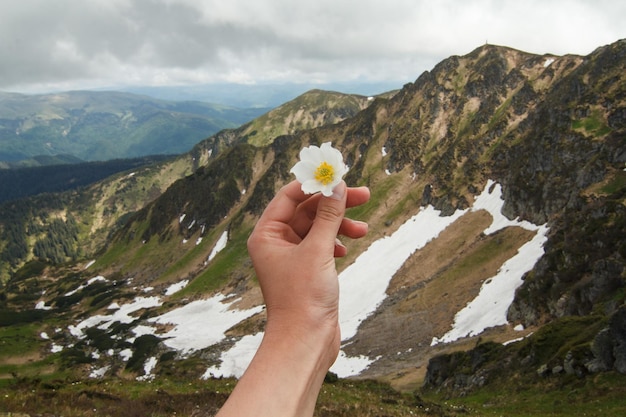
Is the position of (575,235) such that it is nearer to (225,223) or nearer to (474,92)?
(474,92)

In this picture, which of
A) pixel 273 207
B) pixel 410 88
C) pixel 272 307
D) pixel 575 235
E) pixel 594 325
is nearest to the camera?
pixel 272 307

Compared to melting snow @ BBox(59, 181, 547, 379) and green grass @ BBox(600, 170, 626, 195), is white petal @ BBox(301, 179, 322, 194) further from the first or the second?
green grass @ BBox(600, 170, 626, 195)

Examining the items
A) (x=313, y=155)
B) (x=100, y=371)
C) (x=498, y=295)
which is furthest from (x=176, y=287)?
(x=313, y=155)

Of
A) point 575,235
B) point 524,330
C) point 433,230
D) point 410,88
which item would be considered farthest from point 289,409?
point 410,88

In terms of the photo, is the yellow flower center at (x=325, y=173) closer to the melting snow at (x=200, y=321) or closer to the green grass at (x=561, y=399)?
the green grass at (x=561, y=399)

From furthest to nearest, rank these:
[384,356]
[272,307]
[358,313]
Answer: [358,313] < [384,356] < [272,307]

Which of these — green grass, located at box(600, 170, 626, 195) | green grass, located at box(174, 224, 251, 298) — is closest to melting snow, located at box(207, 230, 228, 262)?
green grass, located at box(174, 224, 251, 298)
